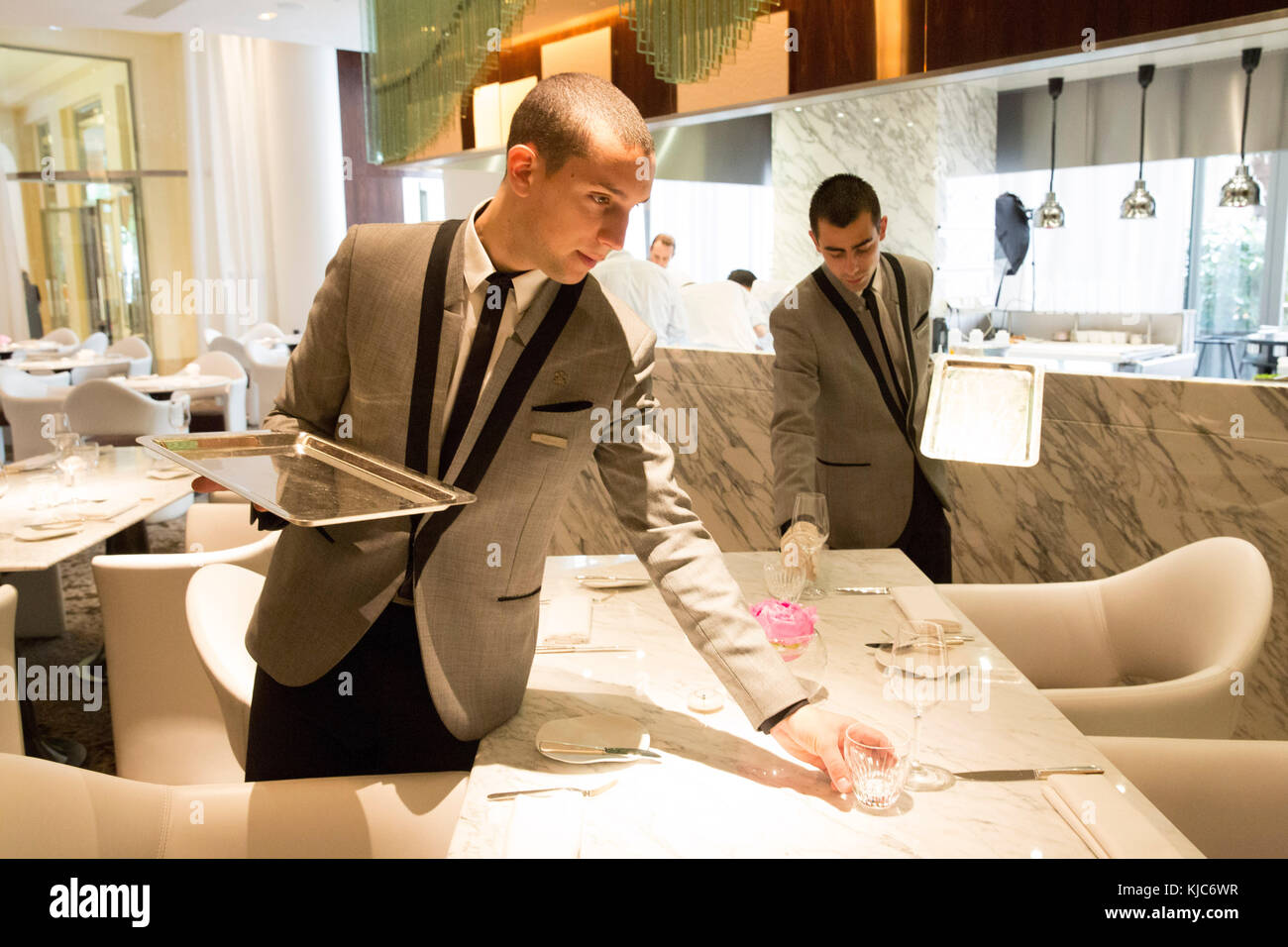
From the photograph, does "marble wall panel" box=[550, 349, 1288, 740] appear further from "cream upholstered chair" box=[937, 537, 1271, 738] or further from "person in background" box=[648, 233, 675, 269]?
"person in background" box=[648, 233, 675, 269]

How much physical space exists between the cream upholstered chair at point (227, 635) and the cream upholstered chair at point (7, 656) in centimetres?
59

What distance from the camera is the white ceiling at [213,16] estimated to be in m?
7.72

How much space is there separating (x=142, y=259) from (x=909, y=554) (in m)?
11.5

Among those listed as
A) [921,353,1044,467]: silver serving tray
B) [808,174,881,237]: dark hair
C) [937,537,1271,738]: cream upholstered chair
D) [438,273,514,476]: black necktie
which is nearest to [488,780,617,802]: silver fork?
[438,273,514,476]: black necktie

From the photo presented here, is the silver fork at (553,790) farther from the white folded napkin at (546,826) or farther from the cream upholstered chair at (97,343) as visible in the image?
the cream upholstered chair at (97,343)

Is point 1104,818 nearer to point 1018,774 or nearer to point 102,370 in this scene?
point 1018,774

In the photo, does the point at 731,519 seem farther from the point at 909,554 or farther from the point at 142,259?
the point at 142,259

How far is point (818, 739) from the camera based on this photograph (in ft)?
4.48

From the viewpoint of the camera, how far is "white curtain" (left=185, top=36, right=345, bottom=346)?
11.5 meters

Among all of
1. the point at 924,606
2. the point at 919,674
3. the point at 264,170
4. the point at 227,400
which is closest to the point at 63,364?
the point at 227,400

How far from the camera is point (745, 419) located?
14.5ft
